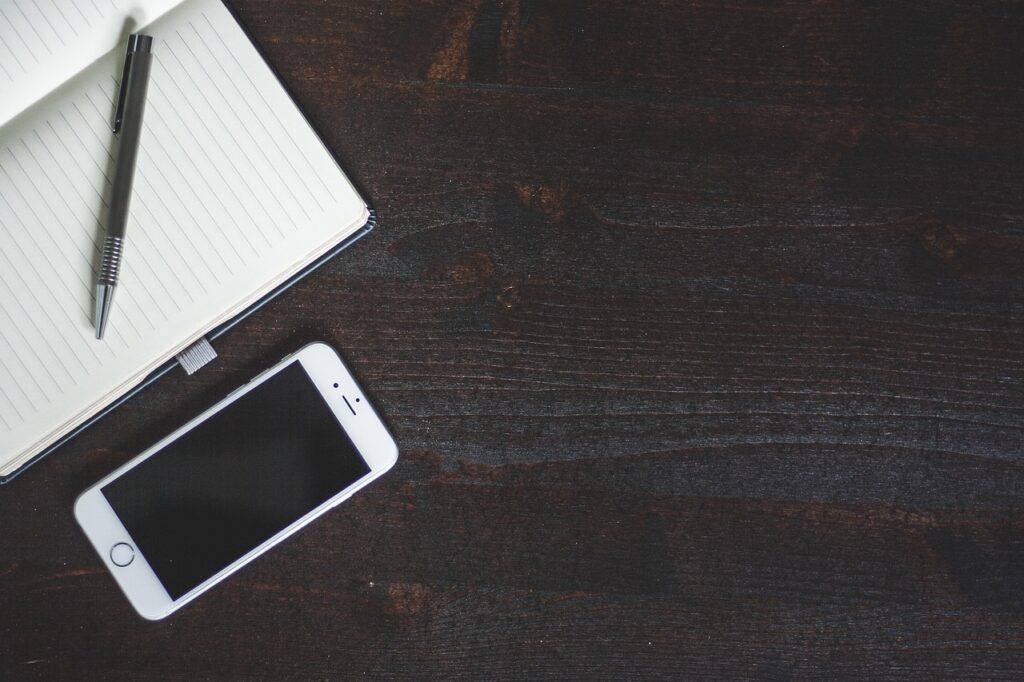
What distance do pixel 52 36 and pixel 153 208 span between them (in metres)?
0.13

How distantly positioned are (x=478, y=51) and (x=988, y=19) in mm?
356

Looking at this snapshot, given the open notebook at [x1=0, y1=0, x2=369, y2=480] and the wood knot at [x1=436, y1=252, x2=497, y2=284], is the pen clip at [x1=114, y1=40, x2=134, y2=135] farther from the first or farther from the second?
the wood knot at [x1=436, y1=252, x2=497, y2=284]

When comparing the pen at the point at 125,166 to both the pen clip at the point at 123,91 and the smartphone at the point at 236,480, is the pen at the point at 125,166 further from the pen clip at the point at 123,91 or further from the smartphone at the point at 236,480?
the smartphone at the point at 236,480

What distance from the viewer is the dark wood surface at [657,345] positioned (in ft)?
1.71

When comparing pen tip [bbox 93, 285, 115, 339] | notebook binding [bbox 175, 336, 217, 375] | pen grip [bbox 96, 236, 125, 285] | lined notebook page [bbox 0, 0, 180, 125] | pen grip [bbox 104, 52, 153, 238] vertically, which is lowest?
notebook binding [bbox 175, 336, 217, 375]

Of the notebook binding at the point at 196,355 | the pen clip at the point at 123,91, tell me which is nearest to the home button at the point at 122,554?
the notebook binding at the point at 196,355

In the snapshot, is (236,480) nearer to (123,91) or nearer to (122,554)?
(122,554)

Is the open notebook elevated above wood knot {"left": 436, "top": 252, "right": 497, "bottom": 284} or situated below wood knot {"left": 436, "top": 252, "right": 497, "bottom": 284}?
above

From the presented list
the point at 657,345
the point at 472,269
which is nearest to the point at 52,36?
the point at 472,269

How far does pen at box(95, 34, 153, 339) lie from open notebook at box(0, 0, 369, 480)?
0.04 feet

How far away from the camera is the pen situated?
48 centimetres

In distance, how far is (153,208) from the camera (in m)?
0.50

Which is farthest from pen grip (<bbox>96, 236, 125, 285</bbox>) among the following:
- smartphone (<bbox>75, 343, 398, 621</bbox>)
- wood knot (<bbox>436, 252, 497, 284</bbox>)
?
wood knot (<bbox>436, 252, 497, 284</bbox>)

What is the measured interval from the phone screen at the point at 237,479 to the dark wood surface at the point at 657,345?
21 millimetres
